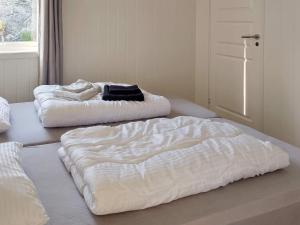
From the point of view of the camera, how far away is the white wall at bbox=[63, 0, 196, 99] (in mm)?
3332

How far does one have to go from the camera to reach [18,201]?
3.45 ft

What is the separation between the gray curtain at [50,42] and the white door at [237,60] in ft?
4.83

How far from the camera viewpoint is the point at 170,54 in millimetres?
3803

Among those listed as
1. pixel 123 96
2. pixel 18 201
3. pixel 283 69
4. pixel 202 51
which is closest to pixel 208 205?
pixel 18 201

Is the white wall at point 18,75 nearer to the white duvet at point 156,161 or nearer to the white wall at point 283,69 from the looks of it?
the white duvet at point 156,161

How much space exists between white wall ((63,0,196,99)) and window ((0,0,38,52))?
30cm

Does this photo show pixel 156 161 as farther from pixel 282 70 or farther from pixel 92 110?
pixel 282 70

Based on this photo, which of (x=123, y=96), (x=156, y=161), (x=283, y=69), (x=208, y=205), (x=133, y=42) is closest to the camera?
(x=208, y=205)

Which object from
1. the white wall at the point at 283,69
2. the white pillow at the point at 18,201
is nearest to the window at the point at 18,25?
the white wall at the point at 283,69

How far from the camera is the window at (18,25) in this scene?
321 cm

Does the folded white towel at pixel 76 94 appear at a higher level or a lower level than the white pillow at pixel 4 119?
higher

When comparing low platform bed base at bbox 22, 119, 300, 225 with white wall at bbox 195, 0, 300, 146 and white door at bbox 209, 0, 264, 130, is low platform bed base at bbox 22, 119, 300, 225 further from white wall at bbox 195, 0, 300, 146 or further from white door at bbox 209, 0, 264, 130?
white door at bbox 209, 0, 264, 130

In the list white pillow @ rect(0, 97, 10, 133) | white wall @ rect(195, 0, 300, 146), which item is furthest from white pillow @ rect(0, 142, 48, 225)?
white wall @ rect(195, 0, 300, 146)

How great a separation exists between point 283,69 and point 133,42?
54.9 inches
